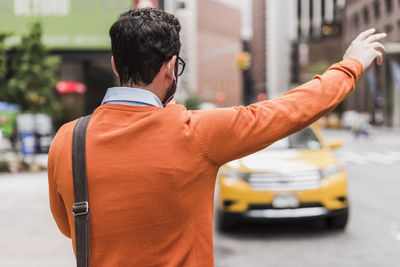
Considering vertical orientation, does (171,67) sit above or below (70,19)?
below

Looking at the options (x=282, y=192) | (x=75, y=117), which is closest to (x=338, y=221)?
(x=282, y=192)

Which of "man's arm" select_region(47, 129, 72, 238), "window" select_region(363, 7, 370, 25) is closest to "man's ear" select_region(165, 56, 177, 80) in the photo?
"man's arm" select_region(47, 129, 72, 238)

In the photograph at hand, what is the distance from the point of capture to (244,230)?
691cm

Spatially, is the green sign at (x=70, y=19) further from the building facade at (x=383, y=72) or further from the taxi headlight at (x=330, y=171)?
the building facade at (x=383, y=72)

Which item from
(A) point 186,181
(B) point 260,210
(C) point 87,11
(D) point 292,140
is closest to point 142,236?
(A) point 186,181

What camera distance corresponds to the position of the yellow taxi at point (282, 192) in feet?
21.1

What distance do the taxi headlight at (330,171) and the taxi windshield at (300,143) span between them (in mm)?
753

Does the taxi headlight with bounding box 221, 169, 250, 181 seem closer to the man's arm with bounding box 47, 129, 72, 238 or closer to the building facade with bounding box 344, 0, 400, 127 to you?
the man's arm with bounding box 47, 129, 72, 238

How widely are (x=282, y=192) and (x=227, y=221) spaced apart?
34.2 inches

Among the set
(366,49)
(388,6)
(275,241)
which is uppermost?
(388,6)

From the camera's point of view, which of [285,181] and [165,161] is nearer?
[165,161]

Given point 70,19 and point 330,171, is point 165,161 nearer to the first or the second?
point 330,171

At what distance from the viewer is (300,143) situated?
25.1 feet

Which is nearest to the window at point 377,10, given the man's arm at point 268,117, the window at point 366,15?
the window at point 366,15
